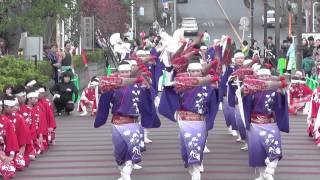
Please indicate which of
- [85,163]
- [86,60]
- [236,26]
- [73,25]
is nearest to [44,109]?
[85,163]

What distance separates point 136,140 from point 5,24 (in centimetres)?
1144

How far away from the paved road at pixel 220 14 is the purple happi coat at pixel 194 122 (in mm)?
44025

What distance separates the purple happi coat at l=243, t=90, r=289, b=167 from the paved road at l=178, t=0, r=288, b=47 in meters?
44.1

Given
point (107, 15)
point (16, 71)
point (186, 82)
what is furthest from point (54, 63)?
point (107, 15)

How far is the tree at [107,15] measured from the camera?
3564 centimetres

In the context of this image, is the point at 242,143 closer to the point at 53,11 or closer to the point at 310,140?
the point at 310,140

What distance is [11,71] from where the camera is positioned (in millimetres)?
16906

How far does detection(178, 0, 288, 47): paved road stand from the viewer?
60188mm

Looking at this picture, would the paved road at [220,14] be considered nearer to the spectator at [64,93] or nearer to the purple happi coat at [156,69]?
the spectator at [64,93]

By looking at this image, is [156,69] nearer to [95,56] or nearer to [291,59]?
[291,59]

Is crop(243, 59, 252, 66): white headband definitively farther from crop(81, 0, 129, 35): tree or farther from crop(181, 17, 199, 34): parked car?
crop(181, 17, 199, 34): parked car

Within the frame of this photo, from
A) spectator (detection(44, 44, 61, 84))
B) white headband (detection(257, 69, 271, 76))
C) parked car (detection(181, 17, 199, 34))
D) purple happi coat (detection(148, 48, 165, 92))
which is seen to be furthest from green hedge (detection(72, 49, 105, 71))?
parked car (detection(181, 17, 199, 34))

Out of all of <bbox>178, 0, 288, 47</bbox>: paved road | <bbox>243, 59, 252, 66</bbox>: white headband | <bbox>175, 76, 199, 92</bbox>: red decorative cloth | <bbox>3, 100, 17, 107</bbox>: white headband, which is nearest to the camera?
<bbox>175, 76, 199, 92</bbox>: red decorative cloth

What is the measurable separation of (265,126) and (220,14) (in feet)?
190
